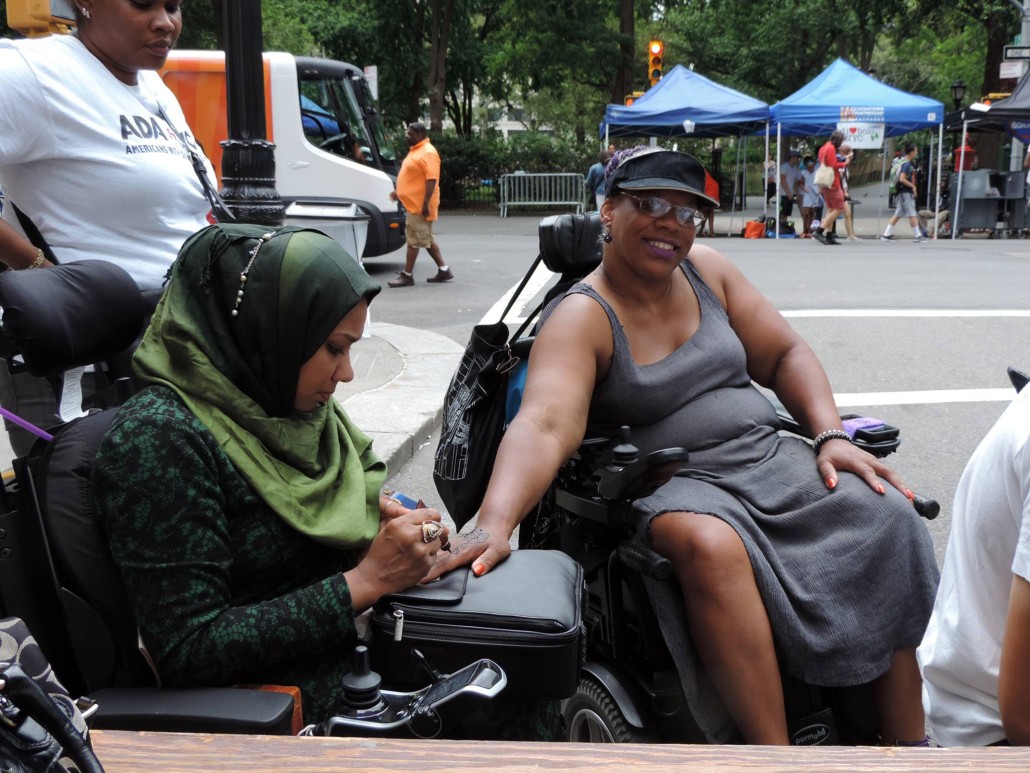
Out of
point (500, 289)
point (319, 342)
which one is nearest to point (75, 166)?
point (319, 342)

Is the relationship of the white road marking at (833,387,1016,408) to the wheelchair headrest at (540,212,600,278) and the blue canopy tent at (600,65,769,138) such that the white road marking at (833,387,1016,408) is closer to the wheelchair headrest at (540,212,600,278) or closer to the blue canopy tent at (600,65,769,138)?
the wheelchair headrest at (540,212,600,278)

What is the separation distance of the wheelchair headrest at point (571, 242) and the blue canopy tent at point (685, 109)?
17063 mm

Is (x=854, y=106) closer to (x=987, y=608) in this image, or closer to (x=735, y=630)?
(x=735, y=630)

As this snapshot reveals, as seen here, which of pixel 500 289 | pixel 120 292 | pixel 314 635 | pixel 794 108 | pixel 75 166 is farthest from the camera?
pixel 794 108

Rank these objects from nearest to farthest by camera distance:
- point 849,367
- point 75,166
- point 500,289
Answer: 1. point 75,166
2. point 849,367
3. point 500,289

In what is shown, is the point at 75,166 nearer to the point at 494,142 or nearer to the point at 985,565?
the point at 985,565

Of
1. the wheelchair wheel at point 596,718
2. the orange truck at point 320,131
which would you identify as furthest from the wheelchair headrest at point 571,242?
the orange truck at point 320,131

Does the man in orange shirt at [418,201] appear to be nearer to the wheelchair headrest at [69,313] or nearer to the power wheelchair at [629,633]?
the power wheelchair at [629,633]

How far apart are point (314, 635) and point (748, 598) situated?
106 centimetres

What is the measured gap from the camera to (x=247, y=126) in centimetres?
573

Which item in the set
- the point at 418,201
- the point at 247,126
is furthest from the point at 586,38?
the point at 247,126

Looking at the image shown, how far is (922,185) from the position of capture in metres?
28.9

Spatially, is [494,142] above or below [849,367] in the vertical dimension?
above

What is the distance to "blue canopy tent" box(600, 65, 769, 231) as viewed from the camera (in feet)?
64.7
